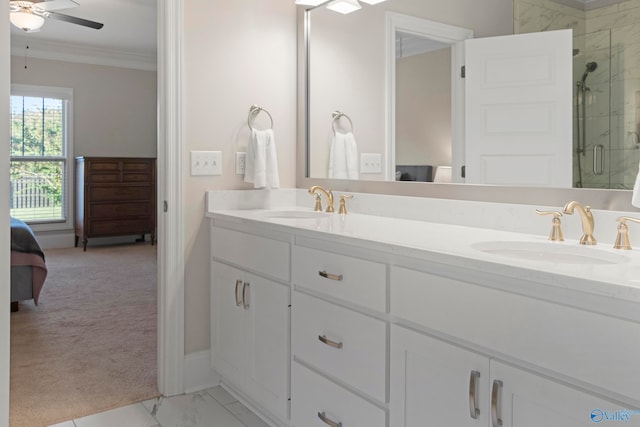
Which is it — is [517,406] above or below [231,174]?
below

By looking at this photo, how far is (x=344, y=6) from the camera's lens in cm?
257

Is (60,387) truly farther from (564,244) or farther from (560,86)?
(560,86)

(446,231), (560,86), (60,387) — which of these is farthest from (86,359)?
(560,86)

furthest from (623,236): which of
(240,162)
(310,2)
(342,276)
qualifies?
(310,2)

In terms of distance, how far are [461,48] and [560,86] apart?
475 millimetres

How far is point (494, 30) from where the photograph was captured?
74.3 inches

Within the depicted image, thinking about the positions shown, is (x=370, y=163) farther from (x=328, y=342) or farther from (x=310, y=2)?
(x=328, y=342)

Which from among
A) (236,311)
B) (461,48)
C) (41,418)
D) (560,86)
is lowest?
(41,418)

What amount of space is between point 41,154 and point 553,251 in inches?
264

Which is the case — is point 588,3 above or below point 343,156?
above

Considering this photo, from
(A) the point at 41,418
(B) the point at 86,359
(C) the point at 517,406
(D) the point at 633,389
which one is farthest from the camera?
(B) the point at 86,359

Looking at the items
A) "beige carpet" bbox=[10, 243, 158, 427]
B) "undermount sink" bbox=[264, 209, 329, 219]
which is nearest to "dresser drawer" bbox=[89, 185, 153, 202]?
"beige carpet" bbox=[10, 243, 158, 427]

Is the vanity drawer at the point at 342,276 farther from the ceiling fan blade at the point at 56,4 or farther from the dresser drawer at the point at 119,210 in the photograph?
the dresser drawer at the point at 119,210

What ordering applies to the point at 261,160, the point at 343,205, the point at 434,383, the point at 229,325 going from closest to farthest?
the point at 434,383, the point at 229,325, the point at 343,205, the point at 261,160
